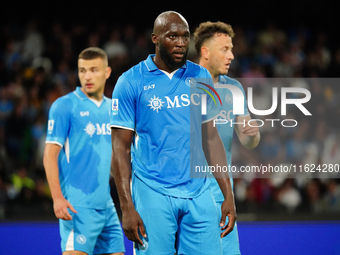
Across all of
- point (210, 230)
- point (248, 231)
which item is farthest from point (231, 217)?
point (248, 231)

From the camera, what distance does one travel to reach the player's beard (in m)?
3.13

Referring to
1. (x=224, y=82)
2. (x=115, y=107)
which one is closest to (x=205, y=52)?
(x=224, y=82)

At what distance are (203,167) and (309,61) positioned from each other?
713cm

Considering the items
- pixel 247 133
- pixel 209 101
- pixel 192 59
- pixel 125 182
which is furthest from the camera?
pixel 192 59

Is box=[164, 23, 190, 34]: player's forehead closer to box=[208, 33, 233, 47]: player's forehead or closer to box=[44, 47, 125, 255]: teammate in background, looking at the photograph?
box=[208, 33, 233, 47]: player's forehead

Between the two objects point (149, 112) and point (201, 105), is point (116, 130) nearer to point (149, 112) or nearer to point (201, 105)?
point (149, 112)

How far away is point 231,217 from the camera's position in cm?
316

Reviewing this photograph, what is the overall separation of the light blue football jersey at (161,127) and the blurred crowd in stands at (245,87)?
3705mm

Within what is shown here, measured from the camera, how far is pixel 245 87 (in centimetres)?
864

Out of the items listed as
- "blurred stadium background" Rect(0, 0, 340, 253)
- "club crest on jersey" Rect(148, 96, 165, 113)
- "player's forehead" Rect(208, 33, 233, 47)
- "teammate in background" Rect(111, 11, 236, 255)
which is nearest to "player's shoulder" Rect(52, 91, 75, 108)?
"player's forehead" Rect(208, 33, 233, 47)

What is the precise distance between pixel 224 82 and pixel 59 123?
4.42 ft

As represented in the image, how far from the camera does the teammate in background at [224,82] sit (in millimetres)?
4156

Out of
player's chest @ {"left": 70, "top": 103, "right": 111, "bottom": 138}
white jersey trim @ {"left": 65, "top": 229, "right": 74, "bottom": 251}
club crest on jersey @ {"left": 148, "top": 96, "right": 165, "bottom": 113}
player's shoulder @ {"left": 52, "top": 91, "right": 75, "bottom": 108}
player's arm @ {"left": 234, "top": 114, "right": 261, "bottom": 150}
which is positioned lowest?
white jersey trim @ {"left": 65, "top": 229, "right": 74, "bottom": 251}

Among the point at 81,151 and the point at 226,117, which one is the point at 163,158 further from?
the point at 81,151
